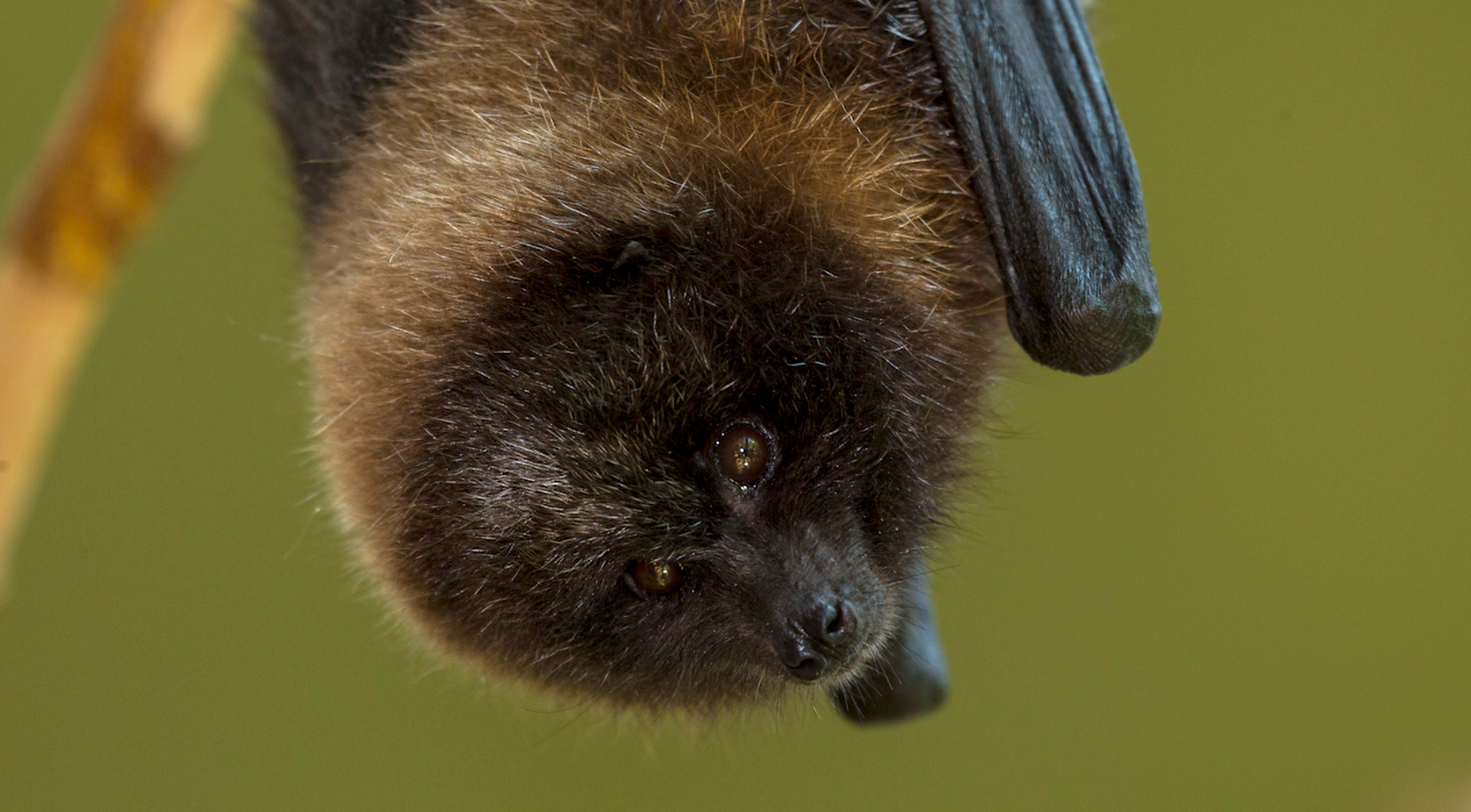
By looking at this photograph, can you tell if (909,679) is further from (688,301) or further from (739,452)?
(688,301)

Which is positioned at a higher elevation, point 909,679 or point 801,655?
point 801,655

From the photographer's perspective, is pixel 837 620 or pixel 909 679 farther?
pixel 909 679

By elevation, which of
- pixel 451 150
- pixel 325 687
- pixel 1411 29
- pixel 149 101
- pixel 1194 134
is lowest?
pixel 325 687

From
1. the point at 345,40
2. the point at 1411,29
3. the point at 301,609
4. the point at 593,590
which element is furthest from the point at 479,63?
the point at 1411,29

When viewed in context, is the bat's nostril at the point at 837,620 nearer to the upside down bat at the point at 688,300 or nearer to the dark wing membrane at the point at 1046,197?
the upside down bat at the point at 688,300

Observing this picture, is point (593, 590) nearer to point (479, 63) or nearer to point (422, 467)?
point (422, 467)

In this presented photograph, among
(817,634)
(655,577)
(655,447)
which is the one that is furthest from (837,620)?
(655,447)
